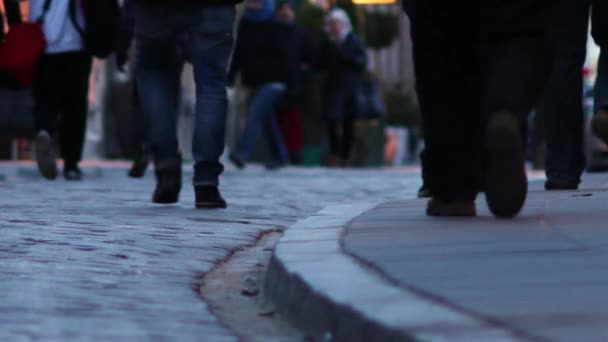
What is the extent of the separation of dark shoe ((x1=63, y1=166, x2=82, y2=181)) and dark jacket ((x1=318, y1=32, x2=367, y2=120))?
7.39 m

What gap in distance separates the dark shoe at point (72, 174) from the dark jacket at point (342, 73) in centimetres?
739

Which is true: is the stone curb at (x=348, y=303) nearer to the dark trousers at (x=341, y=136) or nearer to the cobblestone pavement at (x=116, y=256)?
the cobblestone pavement at (x=116, y=256)

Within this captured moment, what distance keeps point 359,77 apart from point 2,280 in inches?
592

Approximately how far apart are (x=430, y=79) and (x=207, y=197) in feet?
7.11

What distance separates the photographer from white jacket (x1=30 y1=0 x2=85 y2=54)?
1120 cm

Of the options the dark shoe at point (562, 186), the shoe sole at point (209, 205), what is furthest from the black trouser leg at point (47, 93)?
the dark shoe at point (562, 186)

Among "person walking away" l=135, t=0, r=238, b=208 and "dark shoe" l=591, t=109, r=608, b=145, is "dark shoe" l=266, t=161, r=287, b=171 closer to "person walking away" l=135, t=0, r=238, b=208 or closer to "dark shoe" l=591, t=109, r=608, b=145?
"person walking away" l=135, t=0, r=238, b=208

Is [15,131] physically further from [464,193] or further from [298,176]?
[464,193]

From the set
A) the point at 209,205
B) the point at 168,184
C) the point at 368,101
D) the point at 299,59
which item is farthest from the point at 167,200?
the point at 368,101

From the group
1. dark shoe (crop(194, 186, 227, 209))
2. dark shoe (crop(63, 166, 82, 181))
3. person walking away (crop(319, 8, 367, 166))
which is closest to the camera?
dark shoe (crop(194, 186, 227, 209))

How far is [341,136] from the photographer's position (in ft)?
64.7

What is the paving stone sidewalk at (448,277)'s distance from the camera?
9.91 ft

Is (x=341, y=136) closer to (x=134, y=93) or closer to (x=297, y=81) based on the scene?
(x=297, y=81)

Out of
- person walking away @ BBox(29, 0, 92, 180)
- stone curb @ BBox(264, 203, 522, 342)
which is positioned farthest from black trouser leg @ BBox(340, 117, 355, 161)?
stone curb @ BBox(264, 203, 522, 342)
